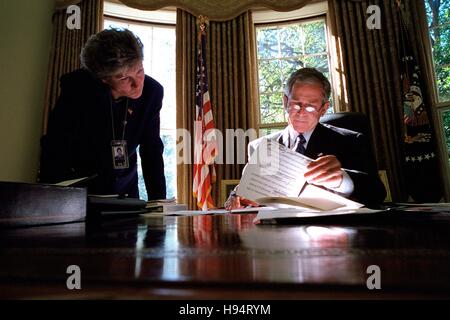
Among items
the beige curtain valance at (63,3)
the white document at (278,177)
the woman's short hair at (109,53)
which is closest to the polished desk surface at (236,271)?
the white document at (278,177)

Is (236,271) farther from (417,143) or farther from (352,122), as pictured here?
(417,143)

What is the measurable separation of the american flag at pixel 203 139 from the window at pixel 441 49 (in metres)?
2.52

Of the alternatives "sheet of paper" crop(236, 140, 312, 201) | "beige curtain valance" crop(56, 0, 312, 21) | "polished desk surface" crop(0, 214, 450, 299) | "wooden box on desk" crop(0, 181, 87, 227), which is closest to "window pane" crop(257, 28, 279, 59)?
"beige curtain valance" crop(56, 0, 312, 21)

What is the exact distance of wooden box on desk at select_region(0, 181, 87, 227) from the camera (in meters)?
0.47

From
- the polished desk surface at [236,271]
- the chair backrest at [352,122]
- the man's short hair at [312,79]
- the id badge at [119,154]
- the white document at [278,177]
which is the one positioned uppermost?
the man's short hair at [312,79]

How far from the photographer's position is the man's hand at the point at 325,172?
3.06 feet

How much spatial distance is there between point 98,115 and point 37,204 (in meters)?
0.91

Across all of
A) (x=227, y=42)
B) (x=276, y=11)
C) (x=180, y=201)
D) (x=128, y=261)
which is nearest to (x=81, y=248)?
(x=128, y=261)

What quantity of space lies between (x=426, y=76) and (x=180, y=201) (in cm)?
300

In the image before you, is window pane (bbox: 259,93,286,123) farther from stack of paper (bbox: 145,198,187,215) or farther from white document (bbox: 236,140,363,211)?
white document (bbox: 236,140,363,211)

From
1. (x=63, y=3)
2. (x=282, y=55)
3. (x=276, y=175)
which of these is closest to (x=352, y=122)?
(x=276, y=175)

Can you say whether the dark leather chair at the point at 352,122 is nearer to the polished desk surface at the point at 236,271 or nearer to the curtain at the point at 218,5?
the polished desk surface at the point at 236,271

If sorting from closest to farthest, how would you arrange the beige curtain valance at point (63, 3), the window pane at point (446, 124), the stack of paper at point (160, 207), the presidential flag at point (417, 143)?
the stack of paper at point (160, 207), the presidential flag at point (417, 143), the window pane at point (446, 124), the beige curtain valance at point (63, 3)
